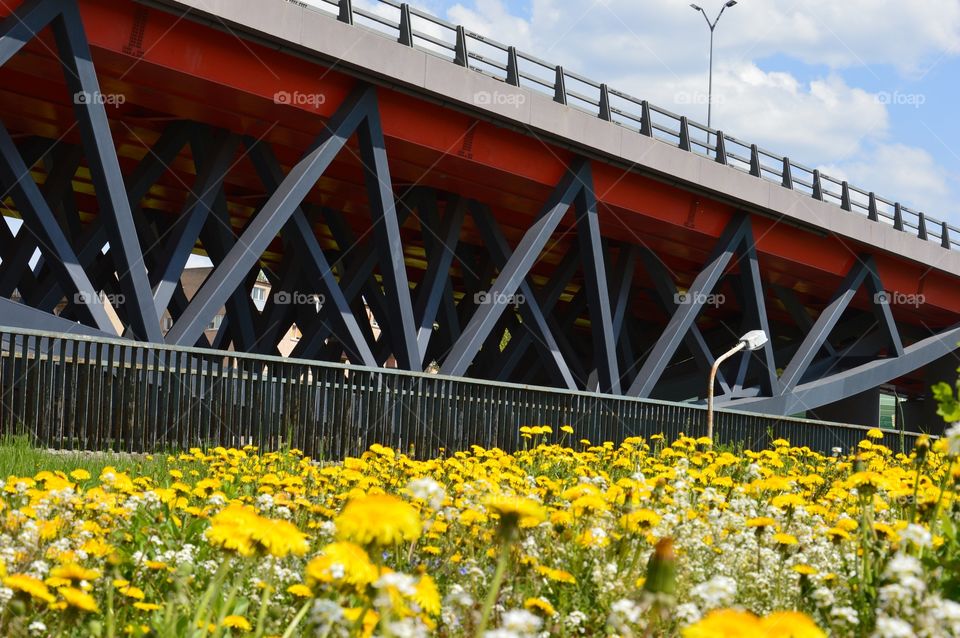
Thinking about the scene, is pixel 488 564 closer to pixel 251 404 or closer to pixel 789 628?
pixel 789 628

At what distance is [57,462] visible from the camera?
31.5 ft

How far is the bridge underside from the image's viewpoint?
14.4m

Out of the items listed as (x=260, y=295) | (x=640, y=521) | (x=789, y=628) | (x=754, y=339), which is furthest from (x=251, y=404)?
(x=260, y=295)

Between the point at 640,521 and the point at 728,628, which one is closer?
Answer: the point at 728,628

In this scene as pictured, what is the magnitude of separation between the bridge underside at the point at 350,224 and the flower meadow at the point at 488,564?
854cm

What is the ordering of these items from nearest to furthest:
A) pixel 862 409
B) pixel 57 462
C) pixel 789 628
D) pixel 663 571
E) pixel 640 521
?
pixel 789 628 → pixel 663 571 → pixel 640 521 → pixel 57 462 → pixel 862 409

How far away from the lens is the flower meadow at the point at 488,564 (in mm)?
2615

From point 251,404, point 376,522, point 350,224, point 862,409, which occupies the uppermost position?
point 350,224

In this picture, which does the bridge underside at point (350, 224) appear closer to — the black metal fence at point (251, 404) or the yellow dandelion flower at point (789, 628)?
the black metal fence at point (251, 404)

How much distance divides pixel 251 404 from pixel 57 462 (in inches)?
189

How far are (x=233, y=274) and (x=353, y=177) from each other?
274 inches

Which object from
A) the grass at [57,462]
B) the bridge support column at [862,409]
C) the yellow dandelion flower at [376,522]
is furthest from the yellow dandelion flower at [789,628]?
the bridge support column at [862,409]

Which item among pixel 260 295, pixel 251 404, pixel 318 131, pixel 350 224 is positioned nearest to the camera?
pixel 251 404

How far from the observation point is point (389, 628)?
2.28 m
